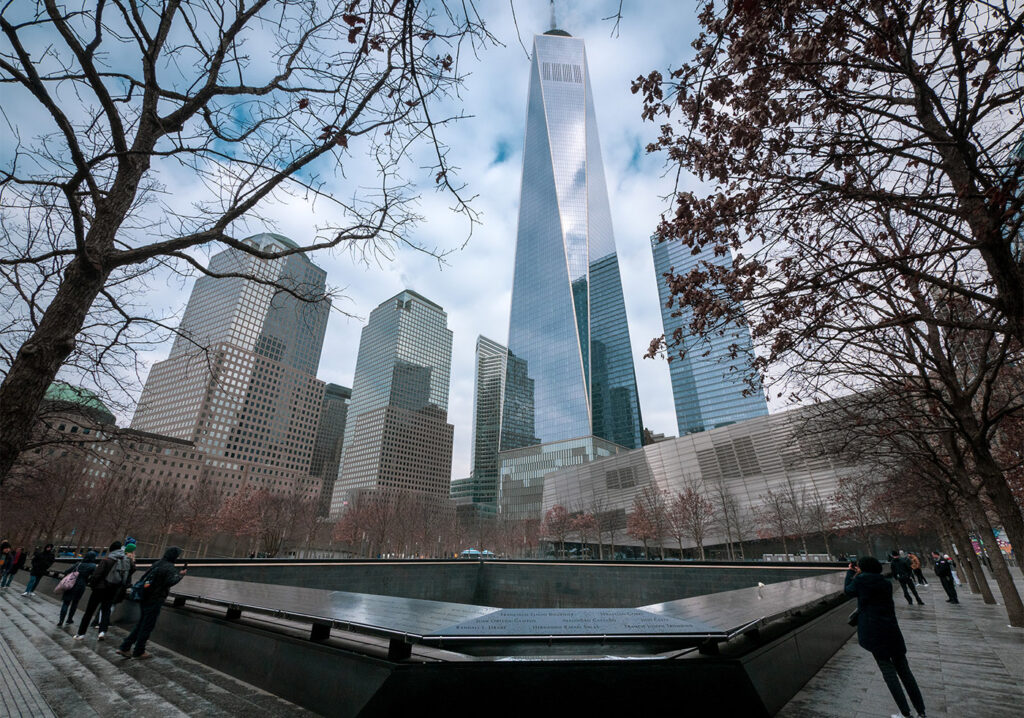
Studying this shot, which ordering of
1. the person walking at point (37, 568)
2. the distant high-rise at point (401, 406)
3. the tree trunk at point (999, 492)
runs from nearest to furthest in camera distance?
1. the tree trunk at point (999, 492)
2. the person walking at point (37, 568)
3. the distant high-rise at point (401, 406)

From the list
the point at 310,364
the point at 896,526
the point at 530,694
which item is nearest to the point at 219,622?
the point at 530,694

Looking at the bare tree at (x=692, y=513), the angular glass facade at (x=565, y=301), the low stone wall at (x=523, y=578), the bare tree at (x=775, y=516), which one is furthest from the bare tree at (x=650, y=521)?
the angular glass facade at (x=565, y=301)

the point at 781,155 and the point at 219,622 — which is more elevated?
the point at 781,155

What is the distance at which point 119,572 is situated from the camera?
Result: 7.78 m

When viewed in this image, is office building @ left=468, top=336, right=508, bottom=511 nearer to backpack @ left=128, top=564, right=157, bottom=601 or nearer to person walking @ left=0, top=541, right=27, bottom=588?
person walking @ left=0, top=541, right=27, bottom=588

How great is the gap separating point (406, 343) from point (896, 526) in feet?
493

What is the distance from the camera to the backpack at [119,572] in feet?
25.3

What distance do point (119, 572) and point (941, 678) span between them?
13.7m

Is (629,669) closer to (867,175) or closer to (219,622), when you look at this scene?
(219,622)

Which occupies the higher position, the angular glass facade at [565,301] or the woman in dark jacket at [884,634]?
the angular glass facade at [565,301]

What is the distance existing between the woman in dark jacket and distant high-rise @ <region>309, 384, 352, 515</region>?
168840 mm

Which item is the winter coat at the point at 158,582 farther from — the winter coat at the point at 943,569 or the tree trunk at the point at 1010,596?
the winter coat at the point at 943,569

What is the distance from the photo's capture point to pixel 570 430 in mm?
117375

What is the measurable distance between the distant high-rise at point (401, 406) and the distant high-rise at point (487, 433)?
14458mm
